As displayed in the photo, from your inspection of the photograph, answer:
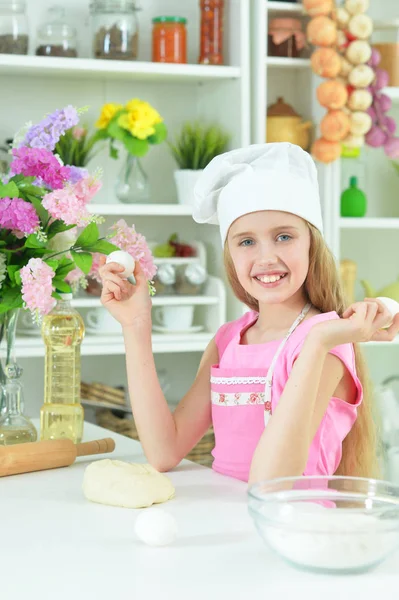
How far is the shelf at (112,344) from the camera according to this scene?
107 inches

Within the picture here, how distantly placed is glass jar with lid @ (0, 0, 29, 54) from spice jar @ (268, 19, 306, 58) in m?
0.78

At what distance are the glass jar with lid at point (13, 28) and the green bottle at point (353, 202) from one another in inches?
44.4

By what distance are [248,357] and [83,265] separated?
298 mm

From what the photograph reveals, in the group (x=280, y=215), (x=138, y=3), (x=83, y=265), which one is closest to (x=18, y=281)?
(x=83, y=265)

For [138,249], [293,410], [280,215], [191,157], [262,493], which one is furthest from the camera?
[191,157]

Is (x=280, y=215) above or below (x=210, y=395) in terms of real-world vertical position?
above

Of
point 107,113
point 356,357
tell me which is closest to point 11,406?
point 356,357

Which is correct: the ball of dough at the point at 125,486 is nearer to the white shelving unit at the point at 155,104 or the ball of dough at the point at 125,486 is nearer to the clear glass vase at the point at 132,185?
the white shelving unit at the point at 155,104

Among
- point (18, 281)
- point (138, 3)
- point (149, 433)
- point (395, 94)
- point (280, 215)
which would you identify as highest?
point (138, 3)

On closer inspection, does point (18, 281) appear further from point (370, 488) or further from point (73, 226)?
point (370, 488)

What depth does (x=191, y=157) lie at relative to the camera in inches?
117

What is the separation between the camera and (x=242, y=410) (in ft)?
4.82

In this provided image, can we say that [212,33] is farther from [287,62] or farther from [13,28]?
[13,28]

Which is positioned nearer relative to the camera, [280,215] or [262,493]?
[262,493]
